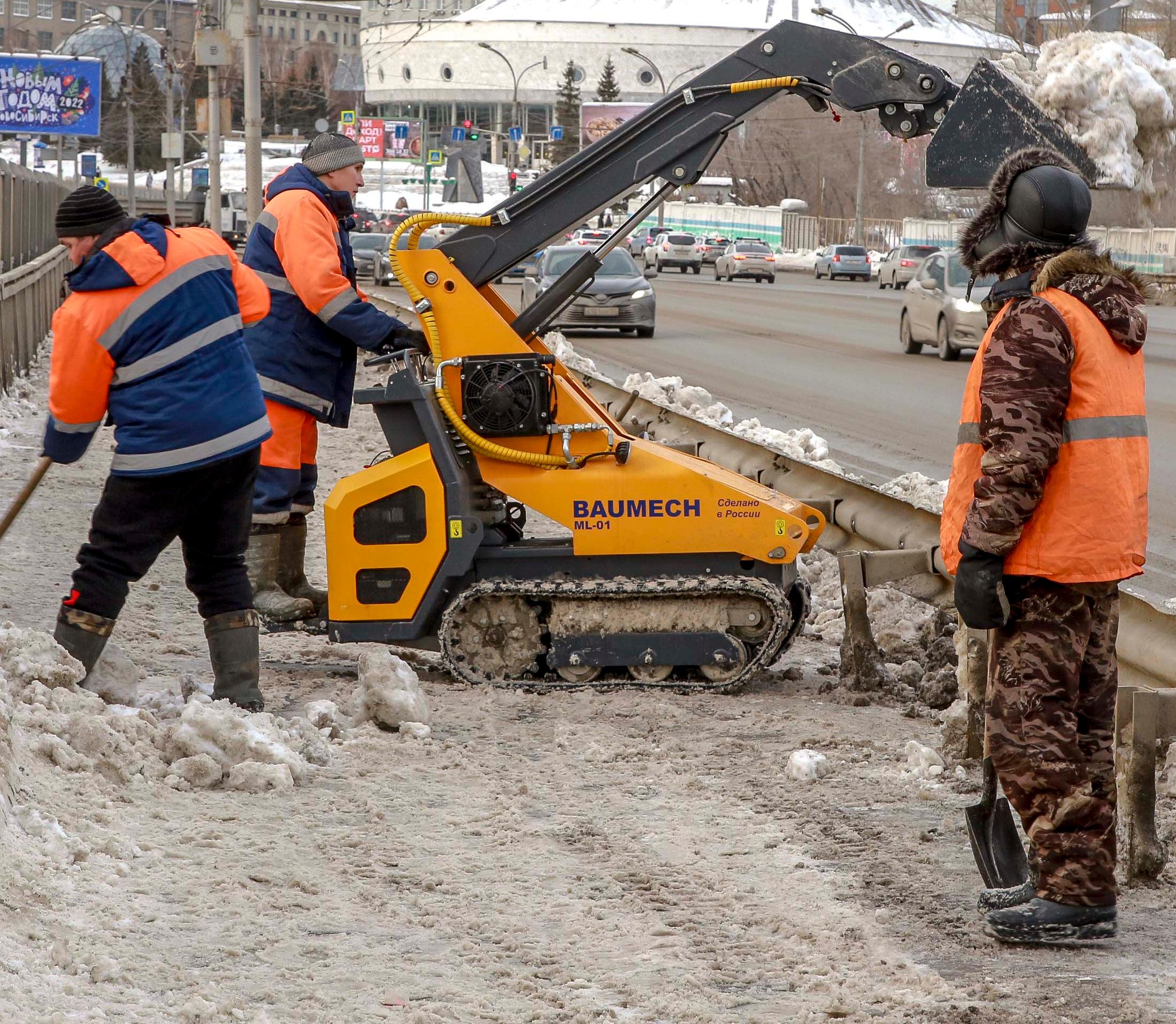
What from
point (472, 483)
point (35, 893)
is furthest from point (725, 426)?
point (35, 893)

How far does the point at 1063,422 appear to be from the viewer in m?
4.00

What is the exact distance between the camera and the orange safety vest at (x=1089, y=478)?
3.99m

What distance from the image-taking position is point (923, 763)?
549cm

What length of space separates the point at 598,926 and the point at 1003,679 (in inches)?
47.2

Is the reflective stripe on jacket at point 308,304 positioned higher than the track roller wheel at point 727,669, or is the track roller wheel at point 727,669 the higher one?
the reflective stripe on jacket at point 308,304

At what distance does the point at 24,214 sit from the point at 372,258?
2359 centimetres

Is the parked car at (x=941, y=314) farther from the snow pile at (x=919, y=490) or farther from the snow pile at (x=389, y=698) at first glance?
the snow pile at (x=389, y=698)

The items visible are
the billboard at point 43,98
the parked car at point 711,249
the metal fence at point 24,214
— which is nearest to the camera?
the metal fence at point 24,214

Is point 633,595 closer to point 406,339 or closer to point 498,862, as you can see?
point 406,339

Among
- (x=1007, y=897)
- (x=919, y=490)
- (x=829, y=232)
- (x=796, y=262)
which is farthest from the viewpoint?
(x=829, y=232)

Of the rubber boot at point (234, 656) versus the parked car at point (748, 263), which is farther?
the parked car at point (748, 263)

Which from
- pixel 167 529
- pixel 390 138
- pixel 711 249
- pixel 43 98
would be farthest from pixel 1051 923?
pixel 390 138

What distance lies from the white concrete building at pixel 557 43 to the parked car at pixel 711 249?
9296 centimetres

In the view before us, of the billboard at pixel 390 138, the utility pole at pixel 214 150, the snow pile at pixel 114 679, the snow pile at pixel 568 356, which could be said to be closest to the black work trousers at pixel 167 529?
the snow pile at pixel 114 679
